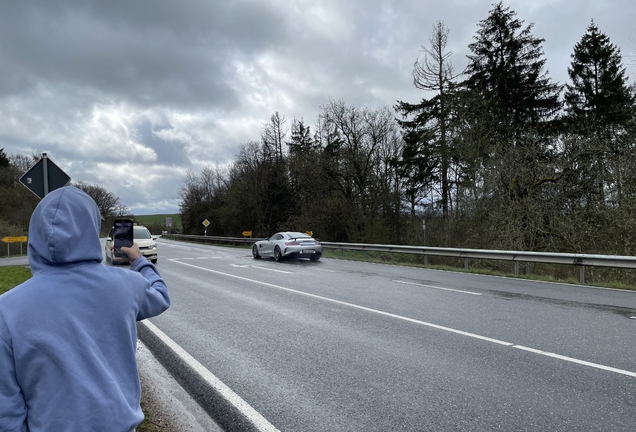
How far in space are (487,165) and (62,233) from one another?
73.3 ft

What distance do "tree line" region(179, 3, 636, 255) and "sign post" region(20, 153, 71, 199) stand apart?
16755mm

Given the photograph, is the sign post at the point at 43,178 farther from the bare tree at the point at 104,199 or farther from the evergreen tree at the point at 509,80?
the bare tree at the point at 104,199

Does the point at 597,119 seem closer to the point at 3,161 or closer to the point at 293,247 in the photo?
the point at 293,247

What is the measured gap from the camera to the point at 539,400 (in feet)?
13.5

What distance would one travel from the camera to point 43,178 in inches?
343

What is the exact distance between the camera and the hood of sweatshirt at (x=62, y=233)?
1.84 metres

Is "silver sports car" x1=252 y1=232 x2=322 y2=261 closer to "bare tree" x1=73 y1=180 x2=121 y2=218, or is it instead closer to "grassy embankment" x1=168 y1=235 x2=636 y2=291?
"grassy embankment" x1=168 y1=235 x2=636 y2=291

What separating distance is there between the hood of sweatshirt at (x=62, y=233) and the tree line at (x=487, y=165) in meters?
18.4

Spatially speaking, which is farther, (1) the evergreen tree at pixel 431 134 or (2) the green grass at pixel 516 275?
(1) the evergreen tree at pixel 431 134

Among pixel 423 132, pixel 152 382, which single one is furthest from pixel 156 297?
pixel 423 132

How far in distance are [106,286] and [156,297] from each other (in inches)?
12.9

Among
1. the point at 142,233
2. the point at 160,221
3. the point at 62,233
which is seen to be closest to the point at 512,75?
the point at 142,233

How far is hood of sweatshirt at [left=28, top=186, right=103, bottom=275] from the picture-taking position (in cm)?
184

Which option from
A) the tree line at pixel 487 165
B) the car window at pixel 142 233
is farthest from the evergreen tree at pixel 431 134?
the car window at pixel 142 233
